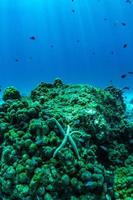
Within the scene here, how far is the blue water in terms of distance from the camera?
129750mm

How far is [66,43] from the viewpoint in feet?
545

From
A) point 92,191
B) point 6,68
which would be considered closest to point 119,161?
point 92,191

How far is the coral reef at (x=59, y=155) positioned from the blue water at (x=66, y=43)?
382 ft

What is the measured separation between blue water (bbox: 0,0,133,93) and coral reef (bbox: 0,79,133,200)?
116559mm

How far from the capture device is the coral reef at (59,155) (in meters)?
4.87

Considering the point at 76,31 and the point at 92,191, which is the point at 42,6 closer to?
the point at 76,31

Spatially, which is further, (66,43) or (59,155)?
(66,43)

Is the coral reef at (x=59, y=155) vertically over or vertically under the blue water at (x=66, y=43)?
under

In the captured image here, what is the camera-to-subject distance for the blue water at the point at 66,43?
426 ft

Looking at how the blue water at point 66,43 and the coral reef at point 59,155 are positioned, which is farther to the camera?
the blue water at point 66,43

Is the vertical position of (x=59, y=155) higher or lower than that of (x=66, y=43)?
lower

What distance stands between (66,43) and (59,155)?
16385cm

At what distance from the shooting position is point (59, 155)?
507cm

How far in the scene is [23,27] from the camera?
501 ft
